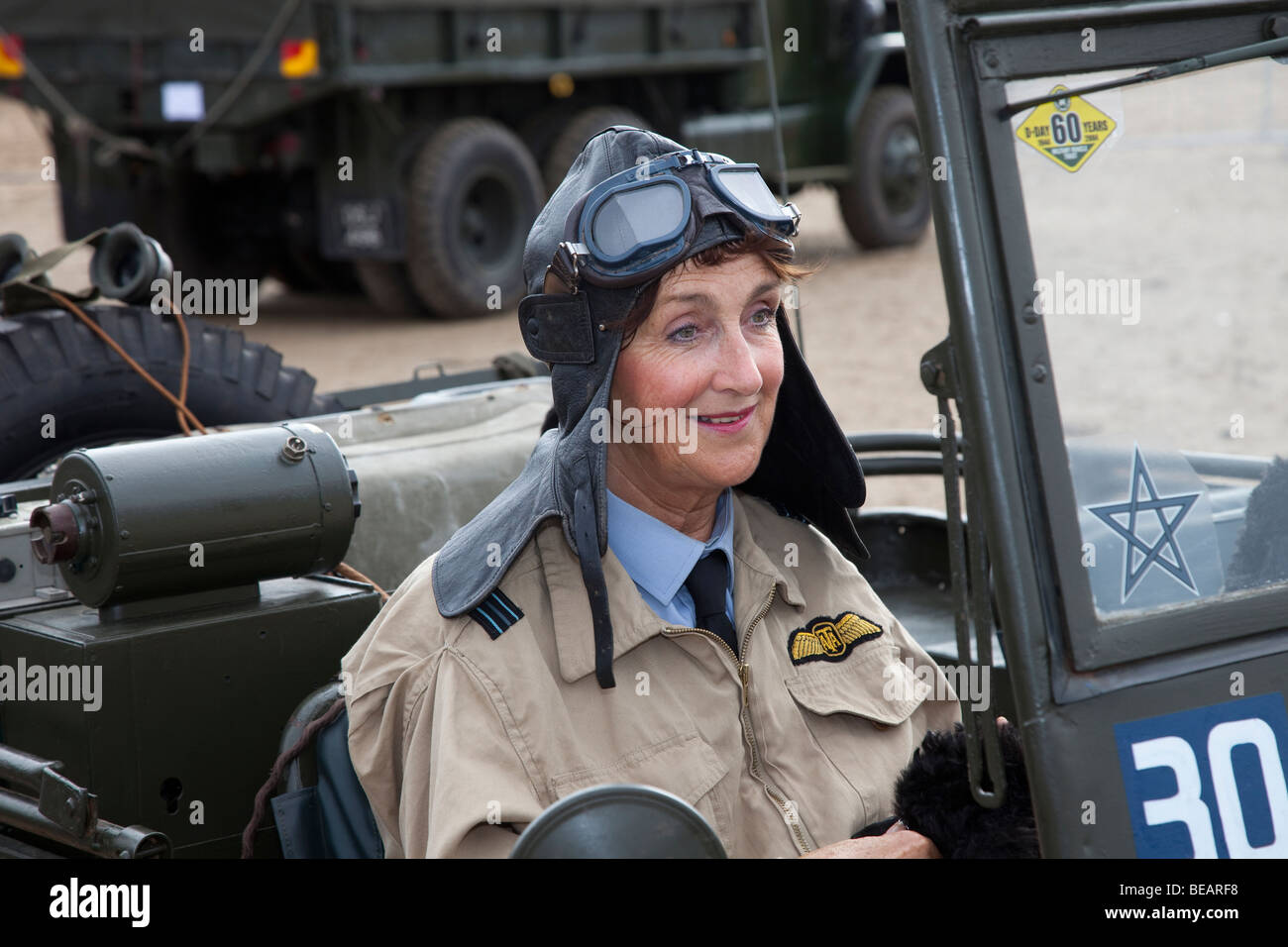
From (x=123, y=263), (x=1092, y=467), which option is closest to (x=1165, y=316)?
(x=1092, y=467)

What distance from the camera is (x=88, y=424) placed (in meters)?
3.45

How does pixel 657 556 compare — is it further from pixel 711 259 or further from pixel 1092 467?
pixel 1092 467

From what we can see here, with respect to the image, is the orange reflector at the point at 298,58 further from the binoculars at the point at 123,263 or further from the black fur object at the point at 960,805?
the black fur object at the point at 960,805

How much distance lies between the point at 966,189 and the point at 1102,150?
0.21 meters

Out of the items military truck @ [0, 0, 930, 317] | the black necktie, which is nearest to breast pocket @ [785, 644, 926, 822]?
the black necktie

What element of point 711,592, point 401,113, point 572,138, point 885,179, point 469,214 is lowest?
point 711,592

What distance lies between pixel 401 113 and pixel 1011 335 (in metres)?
11.2

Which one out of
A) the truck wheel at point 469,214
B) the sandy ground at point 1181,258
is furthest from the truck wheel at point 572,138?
the sandy ground at point 1181,258

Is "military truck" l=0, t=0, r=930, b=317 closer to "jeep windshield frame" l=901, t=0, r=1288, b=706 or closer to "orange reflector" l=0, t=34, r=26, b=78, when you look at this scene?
"orange reflector" l=0, t=34, r=26, b=78

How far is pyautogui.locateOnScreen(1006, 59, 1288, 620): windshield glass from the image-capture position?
1589 millimetres

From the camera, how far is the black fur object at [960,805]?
1.76 m

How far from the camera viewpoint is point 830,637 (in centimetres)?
237

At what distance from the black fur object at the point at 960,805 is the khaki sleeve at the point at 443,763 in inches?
17.8

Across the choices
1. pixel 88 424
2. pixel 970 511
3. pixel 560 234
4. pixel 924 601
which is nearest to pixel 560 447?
pixel 560 234
